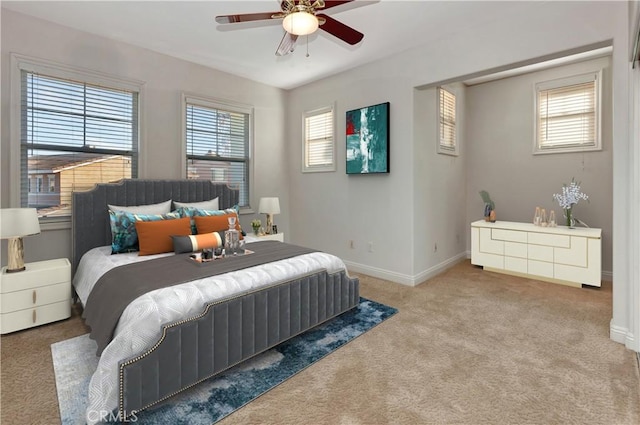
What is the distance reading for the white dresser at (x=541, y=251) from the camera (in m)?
3.62

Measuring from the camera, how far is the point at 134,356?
1603 mm

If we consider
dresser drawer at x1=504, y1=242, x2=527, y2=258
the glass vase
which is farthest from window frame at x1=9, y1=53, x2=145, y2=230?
the glass vase

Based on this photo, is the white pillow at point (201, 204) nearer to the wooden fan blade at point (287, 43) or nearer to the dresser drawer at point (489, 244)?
the wooden fan blade at point (287, 43)

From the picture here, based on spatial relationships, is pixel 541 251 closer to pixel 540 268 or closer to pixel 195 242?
pixel 540 268

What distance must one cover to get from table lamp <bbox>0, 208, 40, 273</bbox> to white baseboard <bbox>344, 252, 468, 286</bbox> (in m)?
3.52

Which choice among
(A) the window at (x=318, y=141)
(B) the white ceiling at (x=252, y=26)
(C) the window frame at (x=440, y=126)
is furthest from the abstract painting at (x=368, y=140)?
(C) the window frame at (x=440, y=126)

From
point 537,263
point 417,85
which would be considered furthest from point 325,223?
point 537,263

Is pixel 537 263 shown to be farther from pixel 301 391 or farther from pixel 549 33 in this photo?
pixel 301 391

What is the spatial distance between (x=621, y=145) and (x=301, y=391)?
2.96m

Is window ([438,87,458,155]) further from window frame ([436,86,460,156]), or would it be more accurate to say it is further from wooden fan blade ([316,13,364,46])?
wooden fan blade ([316,13,364,46])

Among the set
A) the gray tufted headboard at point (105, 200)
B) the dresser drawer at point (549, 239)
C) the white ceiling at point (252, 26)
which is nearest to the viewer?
the white ceiling at point (252, 26)

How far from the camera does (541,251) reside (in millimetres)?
3961

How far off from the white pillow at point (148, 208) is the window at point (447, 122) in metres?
3.55

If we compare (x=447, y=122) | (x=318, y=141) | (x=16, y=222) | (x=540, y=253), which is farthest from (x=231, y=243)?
(x=540, y=253)
